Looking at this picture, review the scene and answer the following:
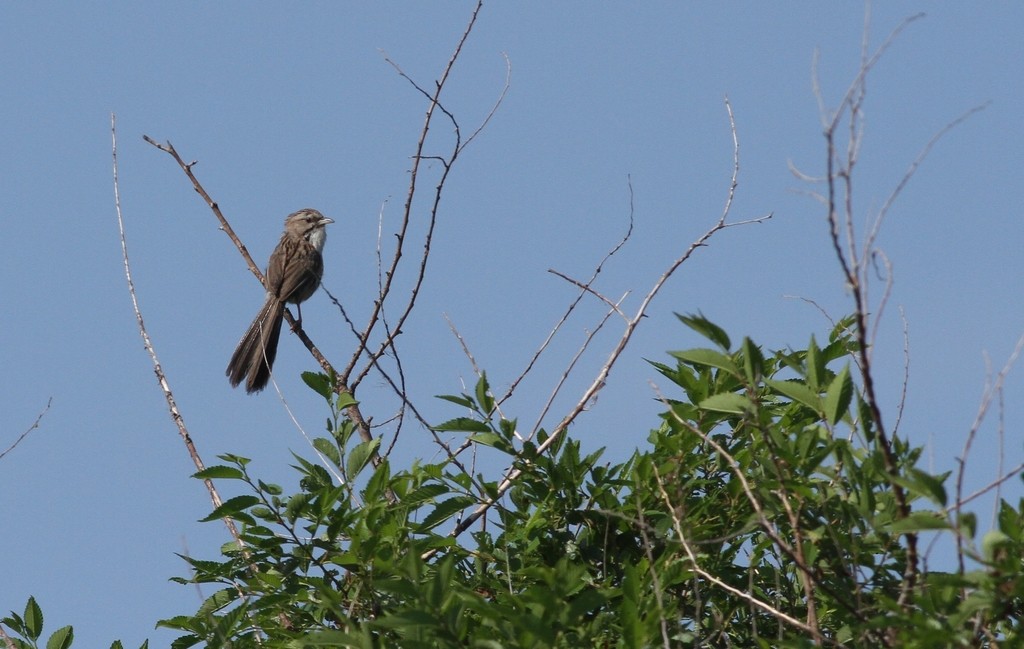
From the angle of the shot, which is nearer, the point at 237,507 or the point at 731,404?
the point at 731,404

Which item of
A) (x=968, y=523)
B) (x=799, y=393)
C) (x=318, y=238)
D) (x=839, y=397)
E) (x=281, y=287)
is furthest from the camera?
(x=318, y=238)

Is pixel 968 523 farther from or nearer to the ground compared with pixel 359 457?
nearer to the ground

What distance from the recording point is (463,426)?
406cm

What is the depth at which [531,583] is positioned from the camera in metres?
3.96

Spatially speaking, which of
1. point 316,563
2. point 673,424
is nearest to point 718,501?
point 673,424

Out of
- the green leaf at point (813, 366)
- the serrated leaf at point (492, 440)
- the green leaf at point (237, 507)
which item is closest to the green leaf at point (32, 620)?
the green leaf at point (237, 507)

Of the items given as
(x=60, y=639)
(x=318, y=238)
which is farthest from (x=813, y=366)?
(x=318, y=238)

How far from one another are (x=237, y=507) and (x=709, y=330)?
165 cm

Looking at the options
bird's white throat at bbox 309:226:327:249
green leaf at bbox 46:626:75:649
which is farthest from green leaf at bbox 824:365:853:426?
bird's white throat at bbox 309:226:327:249

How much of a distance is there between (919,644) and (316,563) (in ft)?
6.56

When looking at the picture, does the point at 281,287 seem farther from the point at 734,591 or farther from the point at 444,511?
the point at 734,591

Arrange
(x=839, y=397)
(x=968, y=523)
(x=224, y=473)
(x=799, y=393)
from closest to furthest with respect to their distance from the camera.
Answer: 1. (x=968, y=523)
2. (x=839, y=397)
3. (x=799, y=393)
4. (x=224, y=473)

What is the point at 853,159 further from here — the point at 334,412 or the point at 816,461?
the point at 334,412

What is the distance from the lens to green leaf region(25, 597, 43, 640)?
4.57m
